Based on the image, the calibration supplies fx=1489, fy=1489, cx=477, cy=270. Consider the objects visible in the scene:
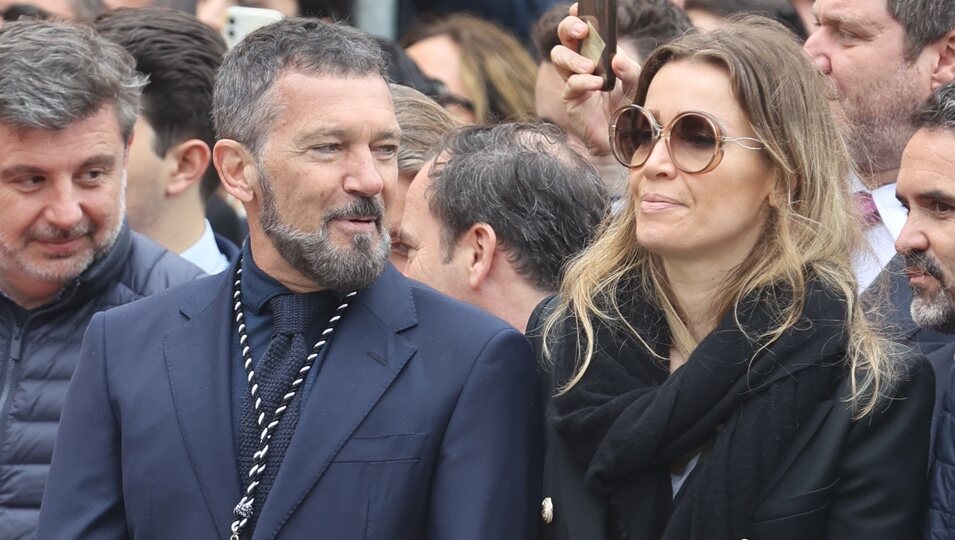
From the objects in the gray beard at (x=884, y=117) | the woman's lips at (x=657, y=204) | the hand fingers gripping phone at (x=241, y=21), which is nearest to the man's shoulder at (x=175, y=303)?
the woman's lips at (x=657, y=204)

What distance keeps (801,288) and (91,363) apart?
1665 millimetres

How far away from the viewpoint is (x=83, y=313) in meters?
4.51

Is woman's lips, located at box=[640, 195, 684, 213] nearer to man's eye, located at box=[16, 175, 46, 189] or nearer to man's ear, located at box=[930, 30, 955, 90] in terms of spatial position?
man's ear, located at box=[930, 30, 955, 90]

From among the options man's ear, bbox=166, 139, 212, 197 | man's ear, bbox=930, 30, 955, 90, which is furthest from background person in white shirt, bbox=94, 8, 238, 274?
man's ear, bbox=930, 30, 955, 90

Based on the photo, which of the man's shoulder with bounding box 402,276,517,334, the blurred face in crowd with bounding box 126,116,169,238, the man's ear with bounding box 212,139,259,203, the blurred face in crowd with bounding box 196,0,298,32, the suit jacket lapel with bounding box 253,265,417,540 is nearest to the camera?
the suit jacket lapel with bounding box 253,265,417,540

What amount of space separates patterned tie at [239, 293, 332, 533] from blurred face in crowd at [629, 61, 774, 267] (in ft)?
2.67

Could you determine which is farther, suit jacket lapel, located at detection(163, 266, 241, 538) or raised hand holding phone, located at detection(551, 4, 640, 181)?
raised hand holding phone, located at detection(551, 4, 640, 181)

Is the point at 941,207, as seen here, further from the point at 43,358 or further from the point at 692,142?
the point at 43,358

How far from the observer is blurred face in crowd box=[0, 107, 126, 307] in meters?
4.42

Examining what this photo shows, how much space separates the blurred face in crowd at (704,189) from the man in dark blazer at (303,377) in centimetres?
44

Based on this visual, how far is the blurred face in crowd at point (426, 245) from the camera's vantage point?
168 inches

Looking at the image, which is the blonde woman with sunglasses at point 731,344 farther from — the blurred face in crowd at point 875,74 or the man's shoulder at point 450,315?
the blurred face in crowd at point 875,74

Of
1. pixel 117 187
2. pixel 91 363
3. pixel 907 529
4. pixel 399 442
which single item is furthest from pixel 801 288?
pixel 117 187

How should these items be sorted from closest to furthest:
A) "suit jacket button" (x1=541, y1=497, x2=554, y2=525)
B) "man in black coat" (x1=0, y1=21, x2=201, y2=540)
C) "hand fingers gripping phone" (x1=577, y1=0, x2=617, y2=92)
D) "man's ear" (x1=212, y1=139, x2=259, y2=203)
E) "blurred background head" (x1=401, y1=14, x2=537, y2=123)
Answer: "suit jacket button" (x1=541, y1=497, x2=554, y2=525)
"man's ear" (x1=212, y1=139, x2=259, y2=203)
"hand fingers gripping phone" (x1=577, y1=0, x2=617, y2=92)
"man in black coat" (x1=0, y1=21, x2=201, y2=540)
"blurred background head" (x1=401, y1=14, x2=537, y2=123)
